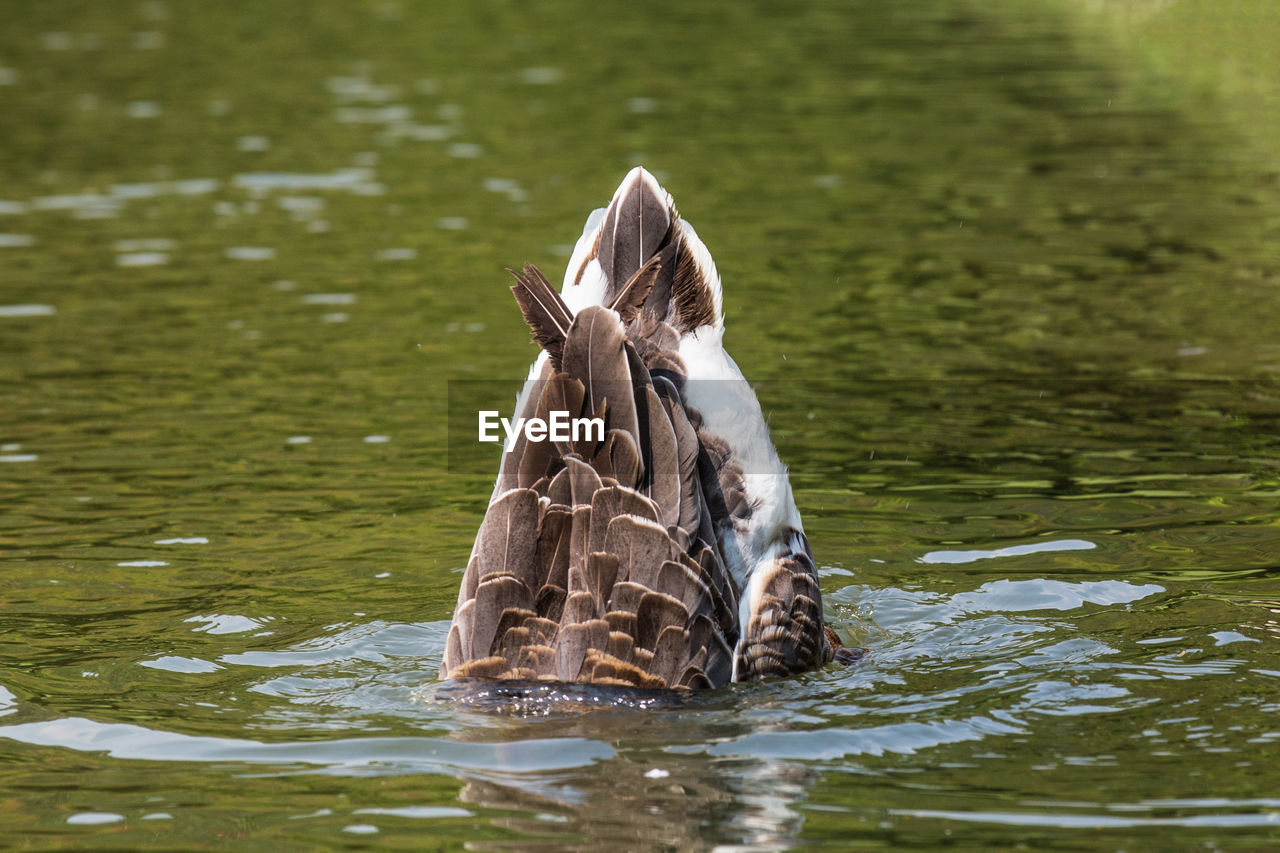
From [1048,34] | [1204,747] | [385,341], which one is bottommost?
[1204,747]

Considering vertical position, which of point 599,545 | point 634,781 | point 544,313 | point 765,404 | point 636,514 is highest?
point 544,313

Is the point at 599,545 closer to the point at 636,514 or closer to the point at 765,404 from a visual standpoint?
the point at 636,514

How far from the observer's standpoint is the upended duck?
6.60 m

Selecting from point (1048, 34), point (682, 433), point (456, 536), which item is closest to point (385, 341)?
point (456, 536)

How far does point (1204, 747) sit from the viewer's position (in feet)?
20.5

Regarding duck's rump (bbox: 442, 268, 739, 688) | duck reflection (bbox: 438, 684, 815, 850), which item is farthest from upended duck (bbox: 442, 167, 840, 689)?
duck reflection (bbox: 438, 684, 815, 850)

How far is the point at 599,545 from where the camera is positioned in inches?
259

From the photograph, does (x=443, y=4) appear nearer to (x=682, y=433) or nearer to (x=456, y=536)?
(x=456, y=536)

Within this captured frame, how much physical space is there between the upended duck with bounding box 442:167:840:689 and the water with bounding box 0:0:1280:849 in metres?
0.21

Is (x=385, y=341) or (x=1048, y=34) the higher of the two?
(x=1048, y=34)

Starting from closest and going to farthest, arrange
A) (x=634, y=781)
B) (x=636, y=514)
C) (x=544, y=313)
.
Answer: (x=634, y=781), (x=636, y=514), (x=544, y=313)

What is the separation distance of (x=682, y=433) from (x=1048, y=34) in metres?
26.0

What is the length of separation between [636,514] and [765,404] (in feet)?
18.0

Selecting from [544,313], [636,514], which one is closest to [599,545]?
[636,514]
